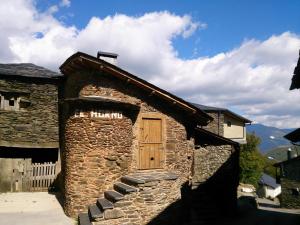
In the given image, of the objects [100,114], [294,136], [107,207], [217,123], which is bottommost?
[107,207]

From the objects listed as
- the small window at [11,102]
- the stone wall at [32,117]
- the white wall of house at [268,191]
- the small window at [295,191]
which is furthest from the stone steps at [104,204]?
the white wall of house at [268,191]

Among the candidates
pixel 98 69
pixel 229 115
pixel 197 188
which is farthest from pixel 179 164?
pixel 229 115

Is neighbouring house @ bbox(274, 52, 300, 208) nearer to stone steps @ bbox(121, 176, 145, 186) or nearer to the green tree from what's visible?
the green tree

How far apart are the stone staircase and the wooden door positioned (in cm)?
190

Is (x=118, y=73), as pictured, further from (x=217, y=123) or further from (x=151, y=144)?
(x=217, y=123)

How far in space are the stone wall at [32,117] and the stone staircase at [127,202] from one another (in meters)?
5.75

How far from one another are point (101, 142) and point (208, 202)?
6.08 m

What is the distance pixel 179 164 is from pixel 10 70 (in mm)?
9205

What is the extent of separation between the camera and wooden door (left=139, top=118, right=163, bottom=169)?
1323 centimetres

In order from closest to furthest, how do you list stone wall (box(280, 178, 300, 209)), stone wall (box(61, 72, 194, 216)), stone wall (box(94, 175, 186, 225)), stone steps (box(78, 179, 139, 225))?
stone steps (box(78, 179, 139, 225))
stone wall (box(94, 175, 186, 225))
stone wall (box(61, 72, 194, 216))
stone wall (box(280, 178, 300, 209))

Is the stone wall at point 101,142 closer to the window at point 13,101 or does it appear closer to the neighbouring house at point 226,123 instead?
the window at point 13,101

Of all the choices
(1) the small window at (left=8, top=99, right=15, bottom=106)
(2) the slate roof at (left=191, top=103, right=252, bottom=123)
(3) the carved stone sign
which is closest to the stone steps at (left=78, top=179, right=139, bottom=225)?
(3) the carved stone sign

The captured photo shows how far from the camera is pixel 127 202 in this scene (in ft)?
34.5

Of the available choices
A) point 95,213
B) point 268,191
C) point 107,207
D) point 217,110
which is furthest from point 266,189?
point 95,213
